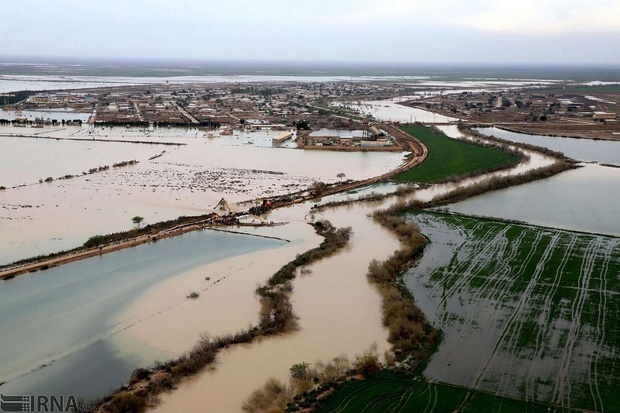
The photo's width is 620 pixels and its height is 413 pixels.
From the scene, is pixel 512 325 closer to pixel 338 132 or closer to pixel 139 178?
pixel 139 178

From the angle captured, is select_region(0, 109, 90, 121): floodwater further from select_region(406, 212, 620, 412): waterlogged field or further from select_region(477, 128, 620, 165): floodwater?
select_region(406, 212, 620, 412): waterlogged field

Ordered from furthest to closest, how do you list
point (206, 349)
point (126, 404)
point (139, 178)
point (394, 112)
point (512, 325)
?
point (394, 112)
point (139, 178)
point (512, 325)
point (206, 349)
point (126, 404)

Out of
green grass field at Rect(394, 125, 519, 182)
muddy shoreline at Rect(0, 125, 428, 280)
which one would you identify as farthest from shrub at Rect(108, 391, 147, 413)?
green grass field at Rect(394, 125, 519, 182)

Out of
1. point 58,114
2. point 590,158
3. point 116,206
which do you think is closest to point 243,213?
point 116,206

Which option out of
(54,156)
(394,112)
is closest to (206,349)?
(54,156)

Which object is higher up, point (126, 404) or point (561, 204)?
point (561, 204)

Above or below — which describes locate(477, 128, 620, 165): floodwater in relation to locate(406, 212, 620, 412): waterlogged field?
above

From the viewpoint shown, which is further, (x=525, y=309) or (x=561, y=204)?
(x=561, y=204)
